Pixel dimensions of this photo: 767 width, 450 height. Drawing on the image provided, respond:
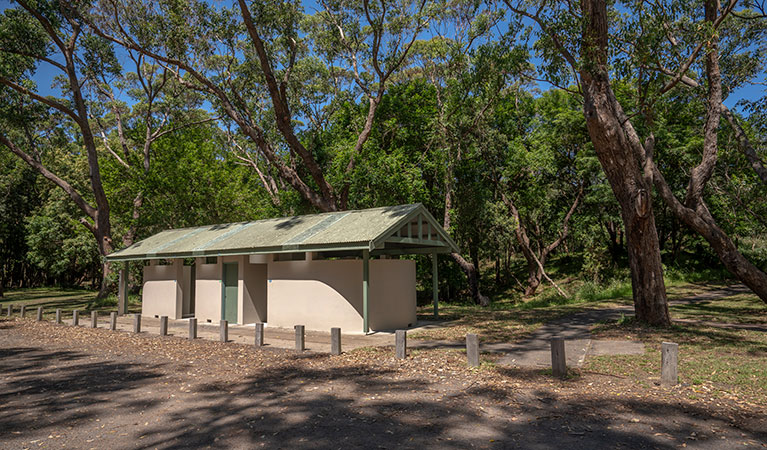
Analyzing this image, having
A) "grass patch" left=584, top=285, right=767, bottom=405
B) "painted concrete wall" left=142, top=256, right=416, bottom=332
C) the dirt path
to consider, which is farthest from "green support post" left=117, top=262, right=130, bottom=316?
"grass patch" left=584, top=285, right=767, bottom=405

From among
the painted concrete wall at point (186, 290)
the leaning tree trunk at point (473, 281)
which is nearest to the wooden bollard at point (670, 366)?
the painted concrete wall at point (186, 290)

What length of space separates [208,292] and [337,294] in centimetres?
637

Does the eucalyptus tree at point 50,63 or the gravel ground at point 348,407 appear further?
the eucalyptus tree at point 50,63

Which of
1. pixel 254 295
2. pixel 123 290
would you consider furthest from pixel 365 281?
pixel 123 290

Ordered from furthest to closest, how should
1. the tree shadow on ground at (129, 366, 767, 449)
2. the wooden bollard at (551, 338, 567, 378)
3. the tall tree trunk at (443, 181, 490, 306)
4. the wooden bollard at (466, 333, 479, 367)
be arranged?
the tall tree trunk at (443, 181, 490, 306)
the wooden bollard at (466, 333, 479, 367)
the wooden bollard at (551, 338, 567, 378)
the tree shadow on ground at (129, 366, 767, 449)

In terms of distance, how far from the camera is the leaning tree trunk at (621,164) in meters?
11.8

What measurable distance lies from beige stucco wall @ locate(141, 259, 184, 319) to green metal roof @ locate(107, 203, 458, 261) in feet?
3.60

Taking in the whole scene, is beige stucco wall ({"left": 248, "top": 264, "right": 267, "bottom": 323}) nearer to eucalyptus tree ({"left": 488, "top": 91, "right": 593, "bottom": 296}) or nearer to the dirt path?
the dirt path

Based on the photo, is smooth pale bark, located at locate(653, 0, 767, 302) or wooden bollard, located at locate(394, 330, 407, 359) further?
smooth pale bark, located at locate(653, 0, 767, 302)

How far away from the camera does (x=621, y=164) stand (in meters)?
12.1

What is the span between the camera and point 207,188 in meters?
27.3

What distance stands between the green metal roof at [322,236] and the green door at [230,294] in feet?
2.98

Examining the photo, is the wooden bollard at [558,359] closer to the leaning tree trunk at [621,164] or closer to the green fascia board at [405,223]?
the green fascia board at [405,223]

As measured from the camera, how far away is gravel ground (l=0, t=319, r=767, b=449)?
5.07 metres
